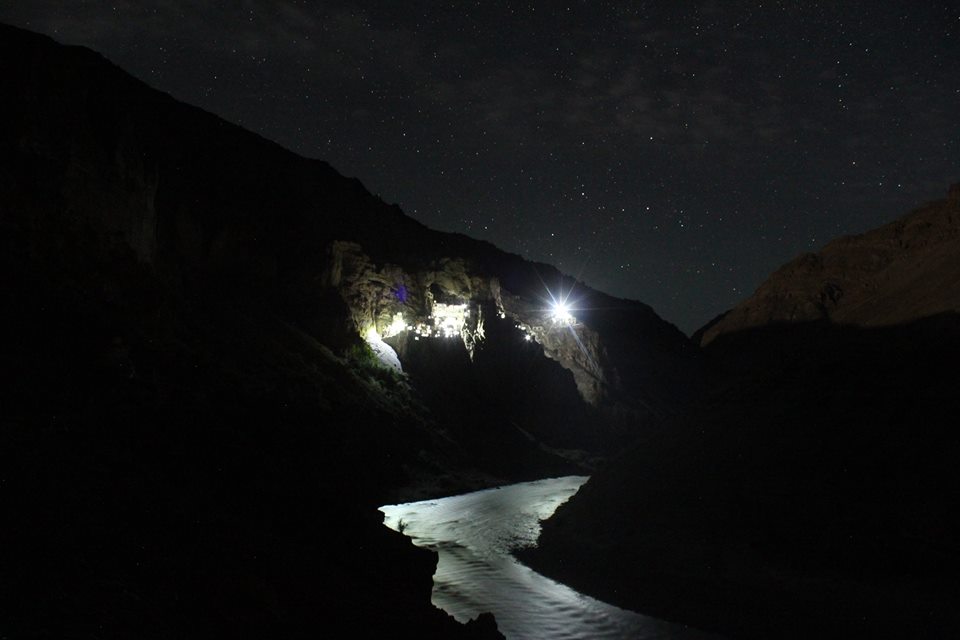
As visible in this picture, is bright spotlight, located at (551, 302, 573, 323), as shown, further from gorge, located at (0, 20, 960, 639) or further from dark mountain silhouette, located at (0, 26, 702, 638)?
gorge, located at (0, 20, 960, 639)

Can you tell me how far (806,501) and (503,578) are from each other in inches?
333

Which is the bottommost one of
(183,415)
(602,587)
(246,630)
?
(602,587)

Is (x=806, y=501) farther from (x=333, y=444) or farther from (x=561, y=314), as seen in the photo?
(x=561, y=314)

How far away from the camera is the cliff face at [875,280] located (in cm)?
2272

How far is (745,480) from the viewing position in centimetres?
1680

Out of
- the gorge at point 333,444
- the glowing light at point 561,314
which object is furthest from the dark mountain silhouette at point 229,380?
the glowing light at point 561,314

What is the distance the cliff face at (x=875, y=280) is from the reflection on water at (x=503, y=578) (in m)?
15.7

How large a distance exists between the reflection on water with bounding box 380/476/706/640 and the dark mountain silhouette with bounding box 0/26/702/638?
11.8 ft

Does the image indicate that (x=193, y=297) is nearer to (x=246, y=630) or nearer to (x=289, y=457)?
(x=289, y=457)

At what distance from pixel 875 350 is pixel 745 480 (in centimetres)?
632

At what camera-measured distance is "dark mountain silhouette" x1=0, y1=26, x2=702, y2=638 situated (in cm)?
587

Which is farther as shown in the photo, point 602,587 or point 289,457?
point 602,587

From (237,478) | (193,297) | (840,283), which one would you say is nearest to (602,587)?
(237,478)

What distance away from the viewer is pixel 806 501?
1487cm
